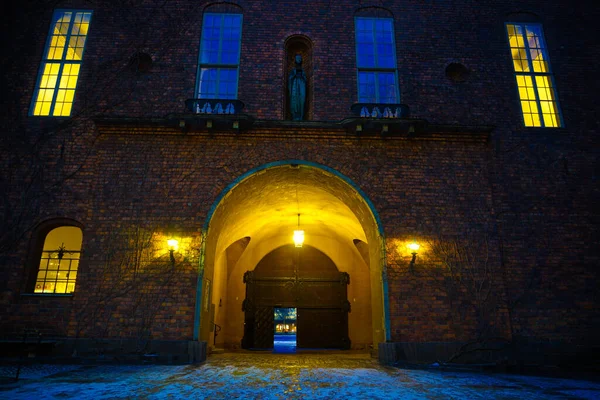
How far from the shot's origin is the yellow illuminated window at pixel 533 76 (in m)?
11.4

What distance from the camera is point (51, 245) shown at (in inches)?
416

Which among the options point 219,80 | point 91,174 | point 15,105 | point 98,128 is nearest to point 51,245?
point 91,174

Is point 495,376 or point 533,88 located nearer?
point 495,376

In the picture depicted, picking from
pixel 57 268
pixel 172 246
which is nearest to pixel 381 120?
pixel 172 246

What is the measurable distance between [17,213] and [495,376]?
11928mm

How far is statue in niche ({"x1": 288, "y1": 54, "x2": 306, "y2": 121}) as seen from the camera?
Result: 11133 millimetres

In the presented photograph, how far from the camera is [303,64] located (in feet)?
40.6

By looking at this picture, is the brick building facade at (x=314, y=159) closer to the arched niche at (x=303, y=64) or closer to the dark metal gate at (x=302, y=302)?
the arched niche at (x=303, y=64)

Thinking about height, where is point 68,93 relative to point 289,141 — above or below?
above

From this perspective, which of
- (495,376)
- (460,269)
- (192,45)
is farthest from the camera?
(192,45)

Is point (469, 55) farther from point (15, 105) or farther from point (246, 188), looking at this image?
point (15, 105)

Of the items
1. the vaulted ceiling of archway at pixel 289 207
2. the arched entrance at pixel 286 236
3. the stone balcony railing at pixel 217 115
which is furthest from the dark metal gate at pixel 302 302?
the stone balcony railing at pixel 217 115

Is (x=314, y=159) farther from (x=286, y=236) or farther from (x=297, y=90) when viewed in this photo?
(x=286, y=236)

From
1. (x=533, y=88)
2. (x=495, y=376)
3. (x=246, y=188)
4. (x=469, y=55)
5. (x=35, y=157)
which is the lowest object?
(x=495, y=376)
